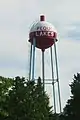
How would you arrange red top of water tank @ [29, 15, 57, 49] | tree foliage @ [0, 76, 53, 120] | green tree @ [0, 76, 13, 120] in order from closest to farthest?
tree foliage @ [0, 76, 53, 120] < green tree @ [0, 76, 13, 120] < red top of water tank @ [29, 15, 57, 49]

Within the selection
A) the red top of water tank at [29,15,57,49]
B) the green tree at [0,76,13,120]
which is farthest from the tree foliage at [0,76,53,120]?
the red top of water tank at [29,15,57,49]

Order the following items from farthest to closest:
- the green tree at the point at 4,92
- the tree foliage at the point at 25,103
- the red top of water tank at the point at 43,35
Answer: the red top of water tank at the point at 43,35, the green tree at the point at 4,92, the tree foliage at the point at 25,103

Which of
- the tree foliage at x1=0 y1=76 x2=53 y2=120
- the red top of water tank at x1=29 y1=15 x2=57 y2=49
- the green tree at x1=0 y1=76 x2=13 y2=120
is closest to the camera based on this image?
the tree foliage at x1=0 y1=76 x2=53 y2=120

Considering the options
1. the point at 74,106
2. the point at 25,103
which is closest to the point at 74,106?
the point at 74,106

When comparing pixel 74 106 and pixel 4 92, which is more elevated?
pixel 4 92

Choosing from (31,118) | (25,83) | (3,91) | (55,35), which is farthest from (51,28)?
(31,118)

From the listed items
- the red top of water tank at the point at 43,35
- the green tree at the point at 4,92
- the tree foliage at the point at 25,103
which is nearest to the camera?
the tree foliage at the point at 25,103

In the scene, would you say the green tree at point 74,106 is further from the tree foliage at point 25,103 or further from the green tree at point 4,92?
the green tree at point 4,92

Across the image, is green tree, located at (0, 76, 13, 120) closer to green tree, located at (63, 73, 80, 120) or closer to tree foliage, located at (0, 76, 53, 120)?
tree foliage, located at (0, 76, 53, 120)

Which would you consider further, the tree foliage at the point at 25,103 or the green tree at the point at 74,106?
the green tree at the point at 74,106

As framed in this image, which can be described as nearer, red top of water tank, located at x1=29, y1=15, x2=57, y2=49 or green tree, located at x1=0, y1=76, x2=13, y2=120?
green tree, located at x1=0, y1=76, x2=13, y2=120

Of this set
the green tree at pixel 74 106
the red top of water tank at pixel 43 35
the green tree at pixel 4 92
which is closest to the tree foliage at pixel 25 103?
the green tree at pixel 4 92

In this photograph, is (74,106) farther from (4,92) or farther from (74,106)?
(4,92)

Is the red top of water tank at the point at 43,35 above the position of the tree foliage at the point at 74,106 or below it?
above
